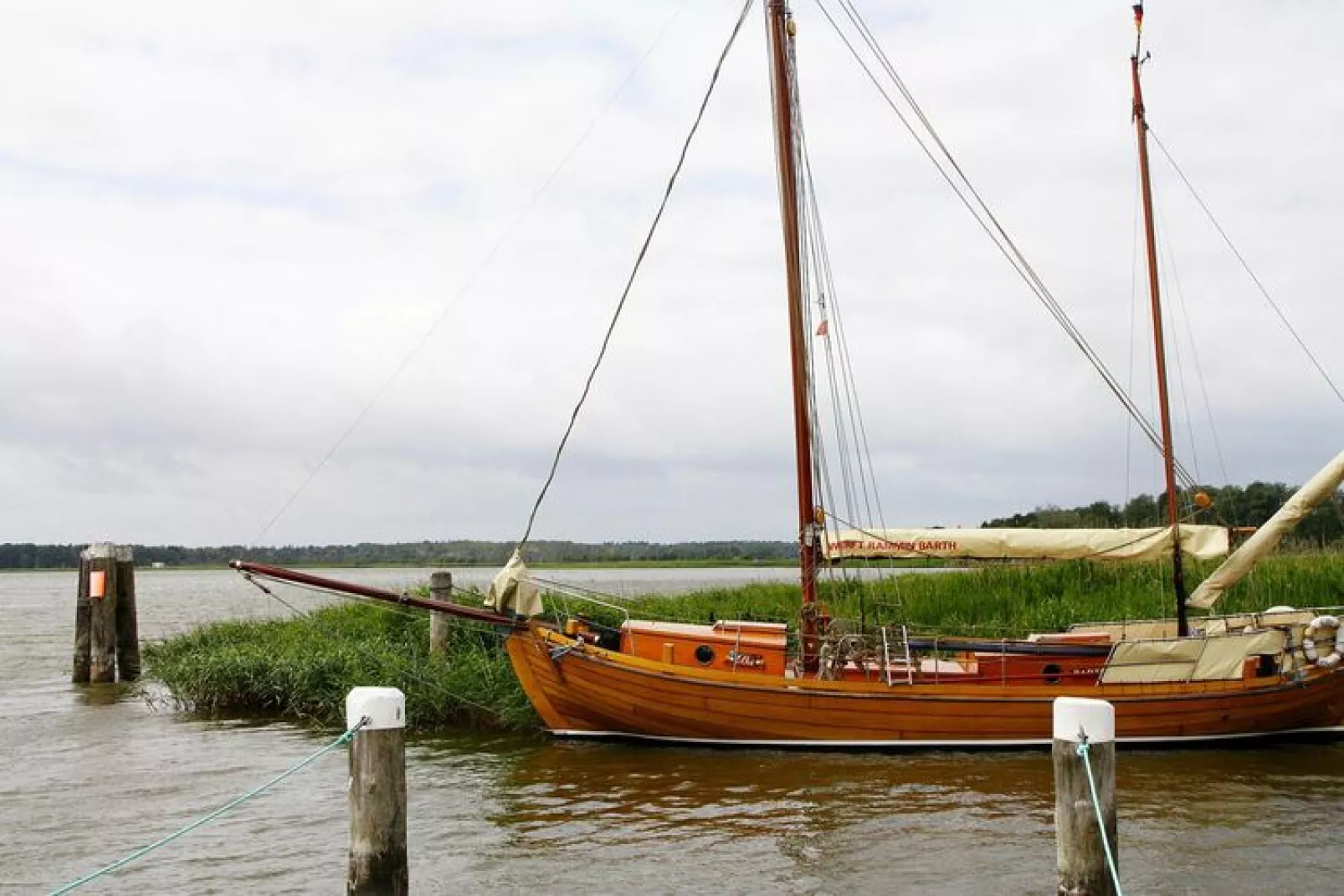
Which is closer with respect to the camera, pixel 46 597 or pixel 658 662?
pixel 658 662

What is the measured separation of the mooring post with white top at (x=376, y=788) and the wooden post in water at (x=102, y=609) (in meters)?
19.8

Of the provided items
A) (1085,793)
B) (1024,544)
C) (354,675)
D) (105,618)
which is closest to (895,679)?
(1024,544)

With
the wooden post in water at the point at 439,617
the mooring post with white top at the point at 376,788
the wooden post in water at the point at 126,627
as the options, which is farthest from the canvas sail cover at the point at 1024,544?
the wooden post in water at the point at 126,627

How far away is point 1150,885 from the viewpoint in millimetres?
11383

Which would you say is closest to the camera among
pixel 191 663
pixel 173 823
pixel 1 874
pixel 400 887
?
pixel 400 887

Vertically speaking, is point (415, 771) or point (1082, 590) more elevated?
point (1082, 590)

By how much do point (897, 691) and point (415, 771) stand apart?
22.3 ft

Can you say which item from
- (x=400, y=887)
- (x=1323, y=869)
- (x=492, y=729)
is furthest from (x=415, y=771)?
(x=1323, y=869)

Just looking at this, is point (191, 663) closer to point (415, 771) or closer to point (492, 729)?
point (492, 729)

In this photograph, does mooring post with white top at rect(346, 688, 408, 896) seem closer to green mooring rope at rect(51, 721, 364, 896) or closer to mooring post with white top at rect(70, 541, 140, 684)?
green mooring rope at rect(51, 721, 364, 896)

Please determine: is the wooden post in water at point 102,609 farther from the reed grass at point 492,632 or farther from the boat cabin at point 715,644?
the boat cabin at point 715,644

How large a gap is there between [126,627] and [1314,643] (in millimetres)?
22613

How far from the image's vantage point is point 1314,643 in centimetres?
1869

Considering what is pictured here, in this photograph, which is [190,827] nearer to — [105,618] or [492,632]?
[492,632]
